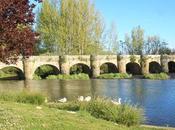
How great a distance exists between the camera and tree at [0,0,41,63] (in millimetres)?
11273

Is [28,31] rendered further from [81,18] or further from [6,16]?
[81,18]

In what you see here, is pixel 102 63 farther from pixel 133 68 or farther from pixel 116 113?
pixel 116 113

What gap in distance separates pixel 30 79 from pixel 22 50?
4888cm

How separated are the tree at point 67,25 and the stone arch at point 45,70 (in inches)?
161

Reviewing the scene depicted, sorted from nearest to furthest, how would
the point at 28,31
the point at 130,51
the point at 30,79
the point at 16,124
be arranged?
the point at 16,124, the point at 28,31, the point at 30,79, the point at 130,51

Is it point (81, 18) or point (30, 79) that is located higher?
point (81, 18)

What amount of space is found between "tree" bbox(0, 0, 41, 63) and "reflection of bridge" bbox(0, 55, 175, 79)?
4765cm

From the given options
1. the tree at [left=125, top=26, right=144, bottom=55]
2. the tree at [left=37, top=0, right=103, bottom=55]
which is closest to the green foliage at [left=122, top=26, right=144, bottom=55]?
the tree at [left=125, top=26, right=144, bottom=55]

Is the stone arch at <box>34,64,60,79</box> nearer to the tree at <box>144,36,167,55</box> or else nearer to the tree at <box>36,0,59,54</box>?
the tree at <box>36,0,59,54</box>

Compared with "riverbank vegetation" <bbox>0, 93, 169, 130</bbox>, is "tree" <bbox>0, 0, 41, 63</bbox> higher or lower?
higher

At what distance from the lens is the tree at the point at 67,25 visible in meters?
71.5

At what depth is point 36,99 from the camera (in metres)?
21.2

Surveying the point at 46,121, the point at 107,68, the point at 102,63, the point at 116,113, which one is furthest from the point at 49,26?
the point at 46,121

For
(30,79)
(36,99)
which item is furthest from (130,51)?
(36,99)
